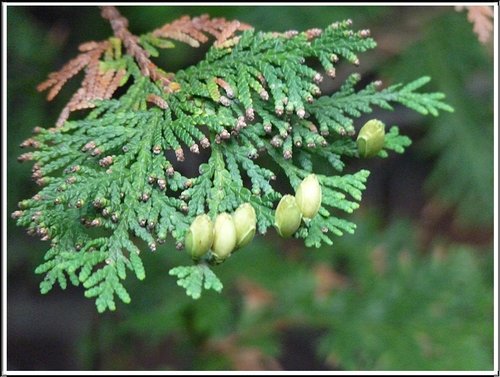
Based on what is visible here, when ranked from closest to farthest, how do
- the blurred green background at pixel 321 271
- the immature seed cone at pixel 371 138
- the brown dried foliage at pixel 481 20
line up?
the immature seed cone at pixel 371 138 < the brown dried foliage at pixel 481 20 < the blurred green background at pixel 321 271

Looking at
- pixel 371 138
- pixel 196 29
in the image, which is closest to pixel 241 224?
pixel 371 138

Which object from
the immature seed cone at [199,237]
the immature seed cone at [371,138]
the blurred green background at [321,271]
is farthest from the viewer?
the blurred green background at [321,271]

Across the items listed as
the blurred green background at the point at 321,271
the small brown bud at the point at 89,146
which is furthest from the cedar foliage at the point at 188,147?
the blurred green background at the point at 321,271

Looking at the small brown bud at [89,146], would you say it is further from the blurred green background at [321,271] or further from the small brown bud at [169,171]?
the blurred green background at [321,271]

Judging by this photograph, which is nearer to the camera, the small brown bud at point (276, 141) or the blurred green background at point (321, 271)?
the small brown bud at point (276, 141)

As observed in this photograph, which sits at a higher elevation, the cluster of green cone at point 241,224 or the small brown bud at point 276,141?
the small brown bud at point 276,141

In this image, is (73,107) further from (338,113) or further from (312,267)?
(312,267)

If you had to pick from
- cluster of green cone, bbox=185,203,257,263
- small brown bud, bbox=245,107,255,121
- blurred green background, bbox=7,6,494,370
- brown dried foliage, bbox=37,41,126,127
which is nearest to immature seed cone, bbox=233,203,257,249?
cluster of green cone, bbox=185,203,257,263
